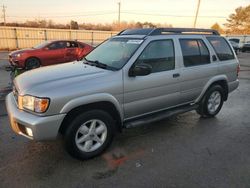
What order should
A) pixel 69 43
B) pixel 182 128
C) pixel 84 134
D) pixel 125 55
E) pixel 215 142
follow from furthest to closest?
pixel 69 43, pixel 182 128, pixel 215 142, pixel 125 55, pixel 84 134

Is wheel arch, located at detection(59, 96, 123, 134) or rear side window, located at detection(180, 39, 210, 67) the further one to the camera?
rear side window, located at detection(180, 39, 210, 67)

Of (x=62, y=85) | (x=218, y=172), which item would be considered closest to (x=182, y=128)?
(x=218, y=172)

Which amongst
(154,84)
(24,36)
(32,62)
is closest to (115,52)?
(154,84)

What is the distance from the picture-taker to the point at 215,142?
167 inches

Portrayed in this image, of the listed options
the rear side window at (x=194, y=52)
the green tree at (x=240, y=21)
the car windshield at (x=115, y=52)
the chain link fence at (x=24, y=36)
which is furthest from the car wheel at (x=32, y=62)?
the green tree at (x=240, y=21)

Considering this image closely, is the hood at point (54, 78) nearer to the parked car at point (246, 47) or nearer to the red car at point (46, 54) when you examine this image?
the red car at point (46, 54)

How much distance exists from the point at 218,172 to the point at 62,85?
2427 mm

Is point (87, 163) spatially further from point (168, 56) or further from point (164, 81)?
point (168, 56)

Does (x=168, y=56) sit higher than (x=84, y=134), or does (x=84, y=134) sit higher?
(x=168, y=56)

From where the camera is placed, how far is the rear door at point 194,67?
14.8 feet

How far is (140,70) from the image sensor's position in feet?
11.9

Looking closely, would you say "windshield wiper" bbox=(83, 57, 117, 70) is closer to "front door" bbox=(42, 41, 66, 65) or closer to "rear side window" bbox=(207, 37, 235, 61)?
"rear side window" bbox=(207, 37, 235, 61)

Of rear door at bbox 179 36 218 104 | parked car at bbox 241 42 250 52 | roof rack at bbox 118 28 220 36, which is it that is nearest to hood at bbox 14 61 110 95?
roof rack at bbox 118 28 220 36

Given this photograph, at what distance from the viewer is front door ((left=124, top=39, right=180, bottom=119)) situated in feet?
12.5
